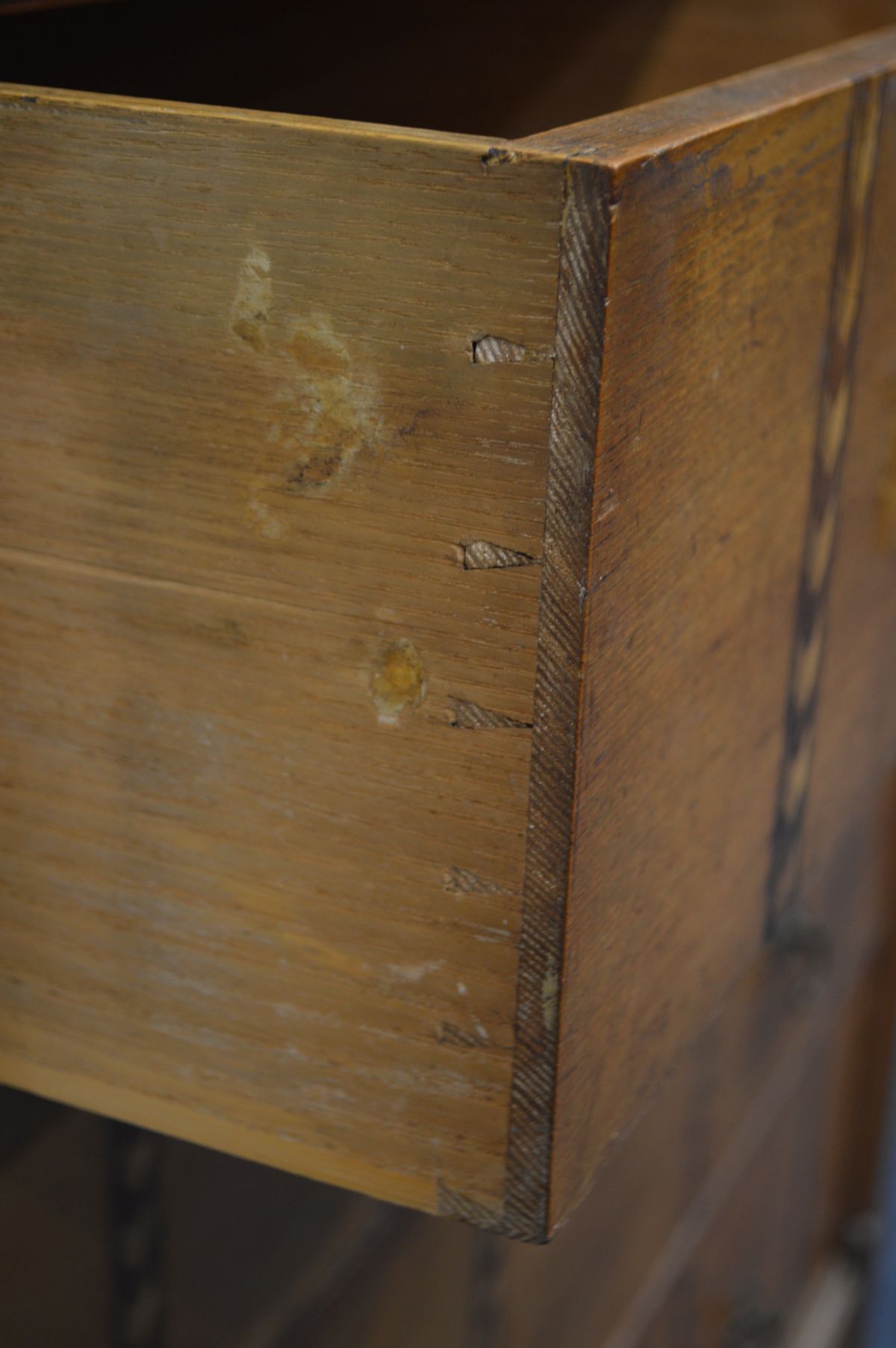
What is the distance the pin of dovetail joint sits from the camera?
4.58 ft

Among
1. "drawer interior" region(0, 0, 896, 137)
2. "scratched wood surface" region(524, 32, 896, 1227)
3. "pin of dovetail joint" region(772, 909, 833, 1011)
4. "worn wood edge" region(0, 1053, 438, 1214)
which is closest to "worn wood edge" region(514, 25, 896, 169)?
"scratched wood surface" region(524, 32, 896, 1227)

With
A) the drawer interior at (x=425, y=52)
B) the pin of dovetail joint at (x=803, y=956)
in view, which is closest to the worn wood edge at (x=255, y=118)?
the drawer interior at (x=425, y=52)

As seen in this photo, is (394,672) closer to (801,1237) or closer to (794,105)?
(794,105)

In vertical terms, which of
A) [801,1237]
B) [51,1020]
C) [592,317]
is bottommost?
[801,1237]

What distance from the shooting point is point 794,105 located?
54 centimetres

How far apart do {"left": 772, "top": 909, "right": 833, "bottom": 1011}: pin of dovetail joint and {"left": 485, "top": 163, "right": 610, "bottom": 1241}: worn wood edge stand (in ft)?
2.78

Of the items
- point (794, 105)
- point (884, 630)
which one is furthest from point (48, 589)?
point (884, 630)

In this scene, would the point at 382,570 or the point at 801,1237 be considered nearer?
the point at 382,570

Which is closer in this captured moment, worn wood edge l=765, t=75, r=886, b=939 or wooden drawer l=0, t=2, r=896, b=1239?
wooden drawer l=0, t=2, r=896, b=1239

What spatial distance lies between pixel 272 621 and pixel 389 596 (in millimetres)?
46

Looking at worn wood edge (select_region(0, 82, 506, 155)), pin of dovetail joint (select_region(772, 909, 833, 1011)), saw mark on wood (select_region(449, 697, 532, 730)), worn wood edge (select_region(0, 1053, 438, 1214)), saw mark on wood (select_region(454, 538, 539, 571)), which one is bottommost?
pin of dovetail joint (select_region(772, 909, 833, 1011))

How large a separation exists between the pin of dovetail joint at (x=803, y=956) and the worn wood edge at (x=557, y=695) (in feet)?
2.78

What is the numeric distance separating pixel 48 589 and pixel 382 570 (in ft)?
0.43

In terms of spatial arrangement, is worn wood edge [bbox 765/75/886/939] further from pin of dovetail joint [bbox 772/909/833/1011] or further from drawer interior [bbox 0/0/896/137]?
pin of dovetail joint [bbox 772/909/833/1011]
